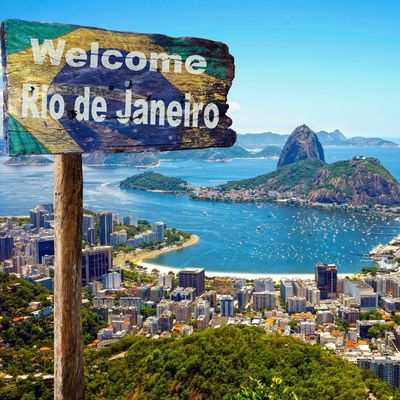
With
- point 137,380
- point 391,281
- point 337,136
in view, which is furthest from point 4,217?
point 337,136

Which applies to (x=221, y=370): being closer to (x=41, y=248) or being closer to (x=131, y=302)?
(x=131, y=302)

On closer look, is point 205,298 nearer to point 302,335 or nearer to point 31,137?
point 302,335

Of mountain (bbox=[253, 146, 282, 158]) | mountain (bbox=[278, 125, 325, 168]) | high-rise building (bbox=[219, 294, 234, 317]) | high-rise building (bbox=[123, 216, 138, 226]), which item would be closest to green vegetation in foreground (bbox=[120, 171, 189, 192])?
mountain (bbox=[278, 125, 325, 168])

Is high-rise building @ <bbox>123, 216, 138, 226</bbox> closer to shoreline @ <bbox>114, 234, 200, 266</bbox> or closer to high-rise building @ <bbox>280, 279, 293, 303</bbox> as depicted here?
shoreline @ <bbox>114, 234, 200, 266</bbox>

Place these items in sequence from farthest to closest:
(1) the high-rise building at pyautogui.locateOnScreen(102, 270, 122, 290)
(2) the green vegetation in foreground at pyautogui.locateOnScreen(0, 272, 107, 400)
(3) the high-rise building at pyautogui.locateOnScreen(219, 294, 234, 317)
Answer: (1) the high-rise building at pyautogui.locateOnScreen(102, 270, 122, 290), (3) the high-rise building at pyautogui.locateOnScreen(219, 294, 234, 317), (2) the green vegetation in foreground at pyautogui.locateOnScreen(0, 272, 107, 400)

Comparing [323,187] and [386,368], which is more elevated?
[323,187]

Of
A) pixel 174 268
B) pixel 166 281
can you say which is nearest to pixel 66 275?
pixel 166 281
